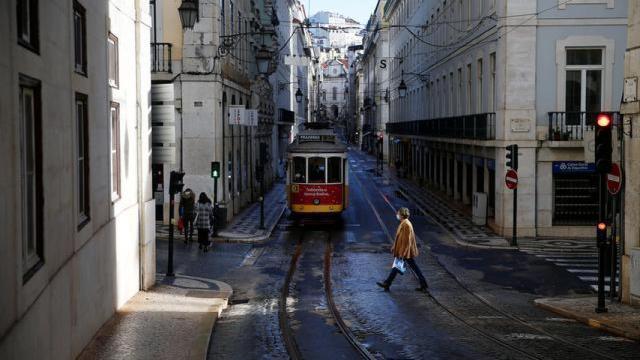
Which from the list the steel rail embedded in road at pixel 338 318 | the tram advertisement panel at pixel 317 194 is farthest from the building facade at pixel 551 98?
the steel rail embedded in road at pixel 338 318

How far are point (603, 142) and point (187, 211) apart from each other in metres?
14.5

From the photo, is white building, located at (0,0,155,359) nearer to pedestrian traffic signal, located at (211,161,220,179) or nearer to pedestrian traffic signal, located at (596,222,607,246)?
pedestrian traffic signal, located at (596,222,607,246)

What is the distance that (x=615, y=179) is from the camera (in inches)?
598

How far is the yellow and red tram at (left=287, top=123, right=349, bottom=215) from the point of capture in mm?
29516

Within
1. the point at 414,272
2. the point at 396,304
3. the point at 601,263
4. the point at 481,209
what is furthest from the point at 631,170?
the point at 481,209

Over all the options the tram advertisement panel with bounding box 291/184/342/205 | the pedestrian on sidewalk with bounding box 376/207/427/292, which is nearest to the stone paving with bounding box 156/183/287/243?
the tram advertisement panel with bounding box 291/184/342/205

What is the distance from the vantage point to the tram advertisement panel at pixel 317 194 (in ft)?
96.9

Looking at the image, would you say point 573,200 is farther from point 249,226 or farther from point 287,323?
point 287,323

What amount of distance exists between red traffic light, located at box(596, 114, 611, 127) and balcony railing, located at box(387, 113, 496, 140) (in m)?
14.6

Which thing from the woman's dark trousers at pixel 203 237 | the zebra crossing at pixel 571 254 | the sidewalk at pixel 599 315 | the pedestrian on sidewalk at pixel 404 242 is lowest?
the zebra crossing at pixel 571 254

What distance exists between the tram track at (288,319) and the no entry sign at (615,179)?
5.66m

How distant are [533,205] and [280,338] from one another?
55.6 feet

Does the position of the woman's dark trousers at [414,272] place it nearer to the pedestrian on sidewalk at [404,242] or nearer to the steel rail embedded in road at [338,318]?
the pedestrian on sidewalk at [404,242]

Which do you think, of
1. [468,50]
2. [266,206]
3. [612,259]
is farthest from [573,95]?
[266,206]
